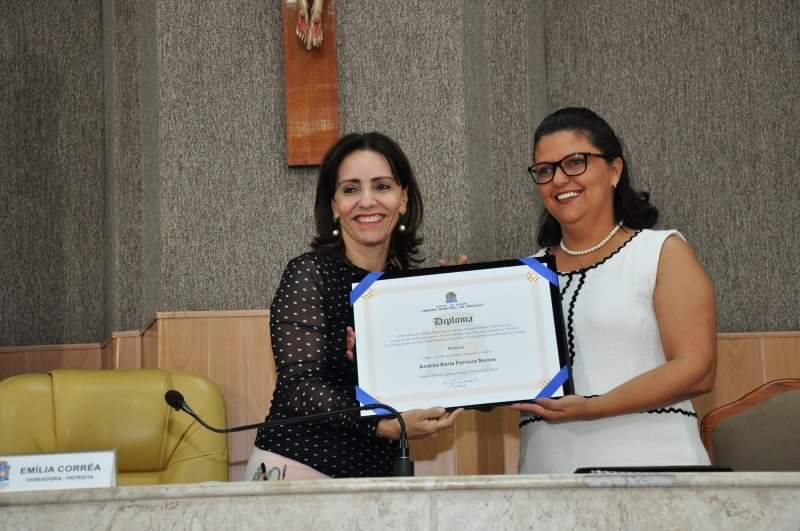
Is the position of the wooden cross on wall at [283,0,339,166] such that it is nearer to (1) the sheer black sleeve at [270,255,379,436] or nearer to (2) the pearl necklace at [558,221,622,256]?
(1) the sheer black sleeve at [270,255,379,436]

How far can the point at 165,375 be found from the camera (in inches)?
95.2

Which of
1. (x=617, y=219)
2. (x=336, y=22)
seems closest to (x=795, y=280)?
(x=617, y=219)

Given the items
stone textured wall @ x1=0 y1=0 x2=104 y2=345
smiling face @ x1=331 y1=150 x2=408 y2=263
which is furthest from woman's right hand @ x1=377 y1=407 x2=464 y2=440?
stone textured wall @ x1=0 y1=0 x2=104 y2=345

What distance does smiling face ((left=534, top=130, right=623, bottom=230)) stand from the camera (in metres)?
2.27

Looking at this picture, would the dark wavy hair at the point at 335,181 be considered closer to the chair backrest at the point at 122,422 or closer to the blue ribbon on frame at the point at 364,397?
the blue ribbon on frame at the point at 364,397

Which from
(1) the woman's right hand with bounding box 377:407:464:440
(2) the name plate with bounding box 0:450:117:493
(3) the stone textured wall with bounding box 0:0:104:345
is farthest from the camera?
(3) the stone textured wall with bounding box 0:0:104:345

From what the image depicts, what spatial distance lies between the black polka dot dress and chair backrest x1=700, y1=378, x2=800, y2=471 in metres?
Result: 0.87

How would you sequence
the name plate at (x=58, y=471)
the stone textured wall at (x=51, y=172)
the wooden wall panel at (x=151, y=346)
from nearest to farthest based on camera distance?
the name plate at (x=58, y=471)
the wooden wall panel at (x=151, y=346)
the stone textured wall at (x=51, y=172)

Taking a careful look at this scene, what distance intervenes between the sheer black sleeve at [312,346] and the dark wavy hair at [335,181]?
111 millimetres

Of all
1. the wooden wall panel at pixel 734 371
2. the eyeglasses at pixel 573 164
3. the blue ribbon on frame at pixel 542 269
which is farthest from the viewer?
the wooden wall panel at pixel 734 371

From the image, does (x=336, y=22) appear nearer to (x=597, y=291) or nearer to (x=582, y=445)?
(x=597, y=291)

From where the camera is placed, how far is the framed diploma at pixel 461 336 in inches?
83.0

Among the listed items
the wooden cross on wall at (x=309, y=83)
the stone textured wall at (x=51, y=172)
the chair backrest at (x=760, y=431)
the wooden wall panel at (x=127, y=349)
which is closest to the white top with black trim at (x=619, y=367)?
the chair backrest at (x=760, y=431)

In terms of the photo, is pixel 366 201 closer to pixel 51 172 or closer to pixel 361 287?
pixel 361 287
